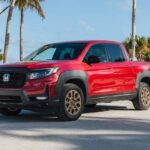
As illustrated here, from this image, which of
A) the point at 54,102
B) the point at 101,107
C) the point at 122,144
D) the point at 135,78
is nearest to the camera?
the point at 122,144

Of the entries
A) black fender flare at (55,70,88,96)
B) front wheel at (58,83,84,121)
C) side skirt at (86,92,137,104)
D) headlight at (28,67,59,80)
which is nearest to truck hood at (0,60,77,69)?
headlight at (28,67,59,80)

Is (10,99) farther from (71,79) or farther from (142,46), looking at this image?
(142,46)

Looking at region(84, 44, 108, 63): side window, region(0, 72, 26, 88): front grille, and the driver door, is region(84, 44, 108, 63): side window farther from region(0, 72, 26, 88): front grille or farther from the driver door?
region(0, 72, 26, 88): front grille

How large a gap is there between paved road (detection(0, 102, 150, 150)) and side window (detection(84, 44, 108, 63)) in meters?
1.33

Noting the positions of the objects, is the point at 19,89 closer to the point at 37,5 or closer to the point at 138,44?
the point at 37,5

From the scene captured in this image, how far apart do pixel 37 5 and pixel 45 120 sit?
103 feet

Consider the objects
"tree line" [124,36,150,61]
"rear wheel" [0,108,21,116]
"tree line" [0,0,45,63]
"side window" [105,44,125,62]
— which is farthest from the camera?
"tree line" [124,36,150,61]

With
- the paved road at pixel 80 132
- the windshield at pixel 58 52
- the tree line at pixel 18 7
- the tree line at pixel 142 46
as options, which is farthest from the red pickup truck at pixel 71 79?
the tree line at pixel 142 46

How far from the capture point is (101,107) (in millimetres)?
15641

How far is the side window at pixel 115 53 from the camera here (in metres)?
13.6

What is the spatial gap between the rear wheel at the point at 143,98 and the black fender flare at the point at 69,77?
236 cm

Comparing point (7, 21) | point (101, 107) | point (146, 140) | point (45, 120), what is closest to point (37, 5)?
point (7, 21)

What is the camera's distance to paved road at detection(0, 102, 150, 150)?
29.0 feet

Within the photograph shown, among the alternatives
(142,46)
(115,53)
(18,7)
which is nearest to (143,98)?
(115,53)
